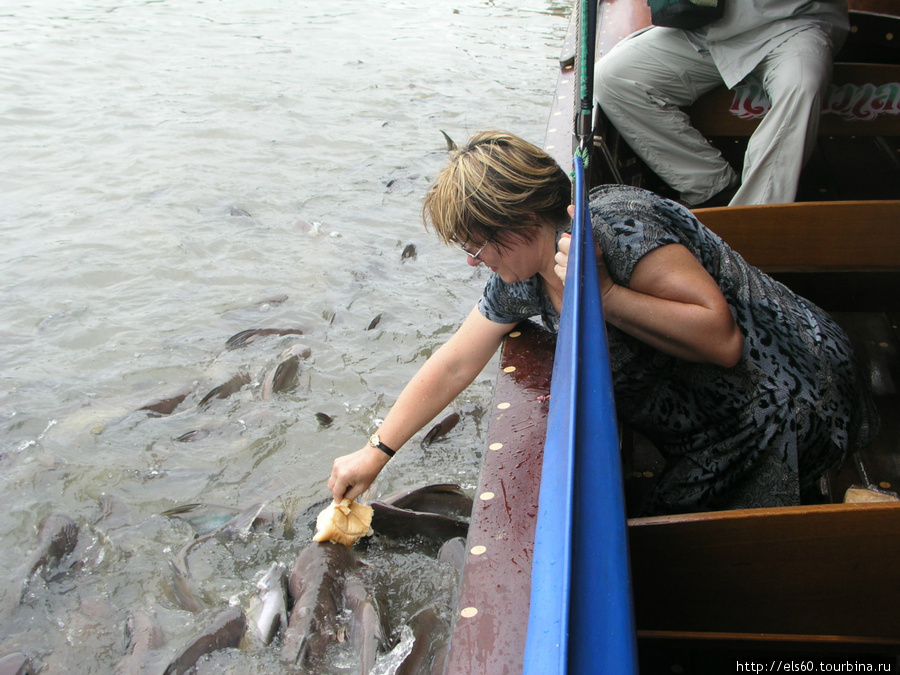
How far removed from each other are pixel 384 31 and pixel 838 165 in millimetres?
10737

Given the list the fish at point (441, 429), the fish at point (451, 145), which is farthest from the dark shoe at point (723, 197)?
the fish at point (441, 429)

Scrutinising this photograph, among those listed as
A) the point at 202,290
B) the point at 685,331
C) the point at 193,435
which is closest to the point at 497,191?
the point at 685,331

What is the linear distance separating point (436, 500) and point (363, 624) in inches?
28.4

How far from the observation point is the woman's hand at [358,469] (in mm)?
2340

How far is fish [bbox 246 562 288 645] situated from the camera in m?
2.68

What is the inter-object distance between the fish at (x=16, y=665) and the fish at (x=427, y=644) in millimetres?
1360

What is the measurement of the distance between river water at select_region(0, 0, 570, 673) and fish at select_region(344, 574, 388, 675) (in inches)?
6.0

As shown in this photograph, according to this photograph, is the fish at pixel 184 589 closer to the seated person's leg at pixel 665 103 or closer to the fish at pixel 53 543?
the fish at pixel 53 543

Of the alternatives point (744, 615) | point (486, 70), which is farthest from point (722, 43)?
point (486, 70)

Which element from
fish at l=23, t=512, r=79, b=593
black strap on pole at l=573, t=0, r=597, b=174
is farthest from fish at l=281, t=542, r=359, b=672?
black strap on pole at l=573, t=0, r=597, b=174

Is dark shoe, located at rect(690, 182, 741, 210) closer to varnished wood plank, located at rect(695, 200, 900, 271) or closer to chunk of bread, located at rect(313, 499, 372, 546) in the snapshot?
varnished wood plank, located at rect(695, 200, 900, 271)

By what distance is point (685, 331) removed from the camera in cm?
177

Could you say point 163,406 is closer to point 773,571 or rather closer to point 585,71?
point 585,71

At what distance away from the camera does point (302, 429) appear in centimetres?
402
